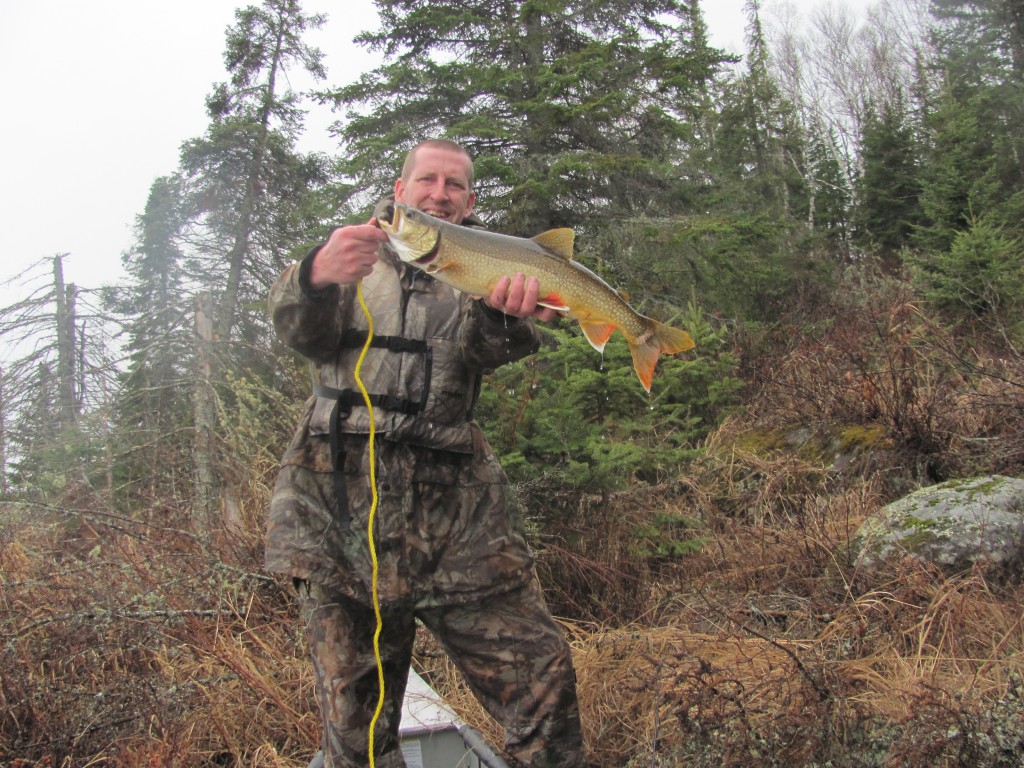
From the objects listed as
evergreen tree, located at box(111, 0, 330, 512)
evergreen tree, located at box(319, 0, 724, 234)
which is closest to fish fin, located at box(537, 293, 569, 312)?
evergreen tree, located at box(319, 0, 724, 234)

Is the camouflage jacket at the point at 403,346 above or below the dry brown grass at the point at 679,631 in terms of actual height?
above

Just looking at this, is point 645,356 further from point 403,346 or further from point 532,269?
point 403,346

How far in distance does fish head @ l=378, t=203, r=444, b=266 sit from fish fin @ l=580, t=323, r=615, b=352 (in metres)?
0.68

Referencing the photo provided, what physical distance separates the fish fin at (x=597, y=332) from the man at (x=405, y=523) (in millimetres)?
190

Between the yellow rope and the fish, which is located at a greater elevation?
the fish

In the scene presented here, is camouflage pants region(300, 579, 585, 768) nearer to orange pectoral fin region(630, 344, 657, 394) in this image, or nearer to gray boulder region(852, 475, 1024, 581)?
orange pectoral fin region(630, 344, 657, 394)

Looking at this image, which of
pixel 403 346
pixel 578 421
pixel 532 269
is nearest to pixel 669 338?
pixel 532 269

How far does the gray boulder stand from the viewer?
466 centimetres

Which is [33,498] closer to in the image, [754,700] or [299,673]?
[299,673]

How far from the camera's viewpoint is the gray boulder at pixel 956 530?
4664mm

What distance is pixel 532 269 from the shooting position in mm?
2695

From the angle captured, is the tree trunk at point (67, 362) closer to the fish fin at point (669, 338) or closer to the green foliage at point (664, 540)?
the green foliage at point (664, 540)

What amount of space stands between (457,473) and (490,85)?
10527mm

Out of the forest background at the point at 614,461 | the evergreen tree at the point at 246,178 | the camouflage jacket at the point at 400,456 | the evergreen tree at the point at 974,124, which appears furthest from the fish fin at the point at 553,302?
the evergreen tree at the point at 246,178
